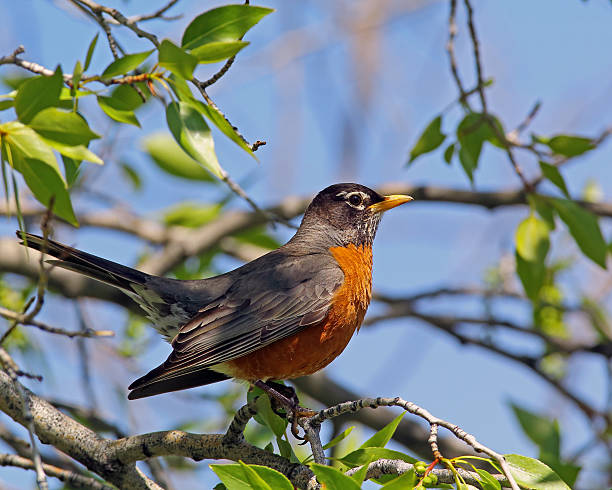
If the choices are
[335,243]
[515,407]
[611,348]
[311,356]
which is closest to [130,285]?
Result: [311,356]

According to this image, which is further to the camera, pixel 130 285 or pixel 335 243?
pixel 335 243

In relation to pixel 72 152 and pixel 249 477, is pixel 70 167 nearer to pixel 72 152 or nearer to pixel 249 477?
pixel 72 152

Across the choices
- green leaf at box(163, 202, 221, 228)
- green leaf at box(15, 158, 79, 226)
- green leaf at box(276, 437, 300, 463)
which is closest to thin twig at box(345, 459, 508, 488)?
green leaf at box(276, 437, 300, 463)

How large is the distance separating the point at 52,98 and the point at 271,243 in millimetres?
3161

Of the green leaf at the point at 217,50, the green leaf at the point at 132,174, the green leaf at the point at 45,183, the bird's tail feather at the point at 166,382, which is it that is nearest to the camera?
the green leaf at the point at 45,183

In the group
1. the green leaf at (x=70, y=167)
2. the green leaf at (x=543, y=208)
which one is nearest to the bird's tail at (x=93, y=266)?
the green leaf at (x=70, y=167)

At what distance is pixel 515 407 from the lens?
3682 mm

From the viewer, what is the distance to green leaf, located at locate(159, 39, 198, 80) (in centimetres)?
210

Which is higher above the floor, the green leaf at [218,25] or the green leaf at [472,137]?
the green leaf at [472,137]

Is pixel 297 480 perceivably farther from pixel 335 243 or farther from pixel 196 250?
pixel 196 250

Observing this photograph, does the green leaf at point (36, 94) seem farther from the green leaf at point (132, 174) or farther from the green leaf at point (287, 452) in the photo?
the green leaf at point (132, 174)

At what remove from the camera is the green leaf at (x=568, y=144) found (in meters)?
3.30

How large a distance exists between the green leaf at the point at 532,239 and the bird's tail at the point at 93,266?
5.77 feet

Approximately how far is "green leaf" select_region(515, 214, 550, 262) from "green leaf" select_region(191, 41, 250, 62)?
1.73 meters
